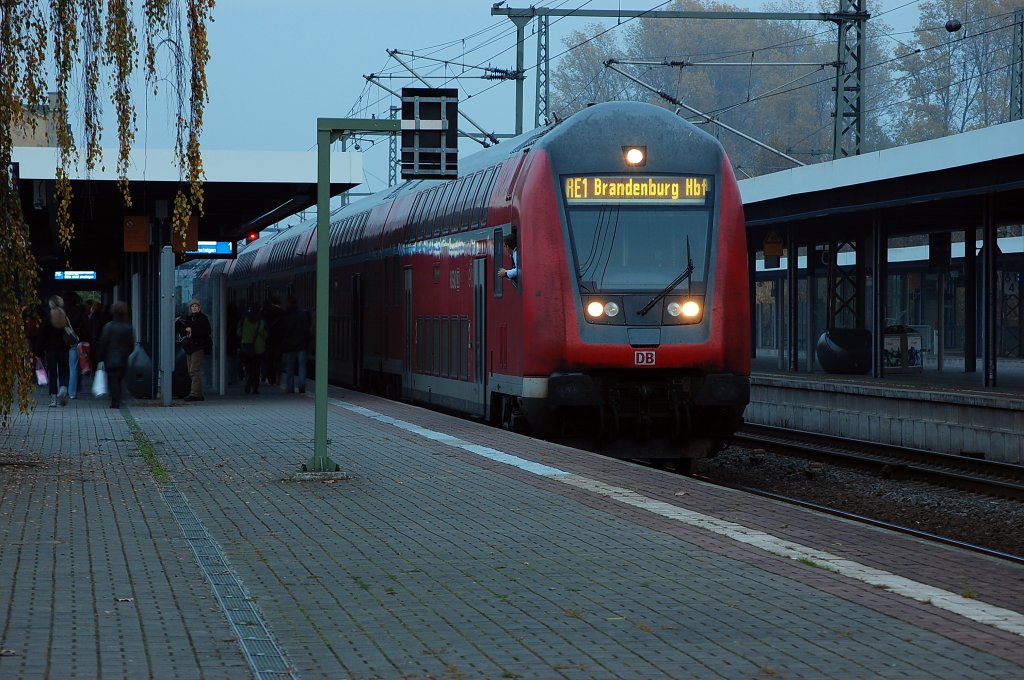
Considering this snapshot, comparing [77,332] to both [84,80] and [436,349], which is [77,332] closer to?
[436,349]

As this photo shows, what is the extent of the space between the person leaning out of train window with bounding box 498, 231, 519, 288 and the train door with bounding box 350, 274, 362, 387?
1096 cm

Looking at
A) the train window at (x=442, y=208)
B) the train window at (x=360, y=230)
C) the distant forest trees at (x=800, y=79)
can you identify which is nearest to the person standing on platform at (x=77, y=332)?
the train window at (x=360, y=230)

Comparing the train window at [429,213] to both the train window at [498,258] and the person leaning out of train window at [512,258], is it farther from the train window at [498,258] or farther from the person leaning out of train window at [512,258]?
the person leaning out of train window at [512,258]

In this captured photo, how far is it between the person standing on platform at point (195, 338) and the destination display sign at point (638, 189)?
9.99 meters

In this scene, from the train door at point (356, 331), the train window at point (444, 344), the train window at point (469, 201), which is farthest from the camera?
the train door at point (356, 331)

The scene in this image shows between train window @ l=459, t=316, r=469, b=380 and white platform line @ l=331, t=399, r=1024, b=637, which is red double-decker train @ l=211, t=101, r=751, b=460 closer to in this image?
white platform line @ l=331, t=399, r=1024, b=637

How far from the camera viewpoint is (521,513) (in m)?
10.9

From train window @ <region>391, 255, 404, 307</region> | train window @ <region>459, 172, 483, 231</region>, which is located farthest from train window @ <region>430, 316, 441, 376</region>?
train window @ <region>391, 255, 404, 307</region>

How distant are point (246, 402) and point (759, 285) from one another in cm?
4251

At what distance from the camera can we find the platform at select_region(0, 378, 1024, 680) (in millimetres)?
6344

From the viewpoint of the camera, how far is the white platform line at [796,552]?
7.39 metres

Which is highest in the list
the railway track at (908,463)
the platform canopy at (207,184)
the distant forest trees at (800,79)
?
the distant forest trees at (800,79)

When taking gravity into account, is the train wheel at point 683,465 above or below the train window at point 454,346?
below

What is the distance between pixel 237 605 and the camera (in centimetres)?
741
